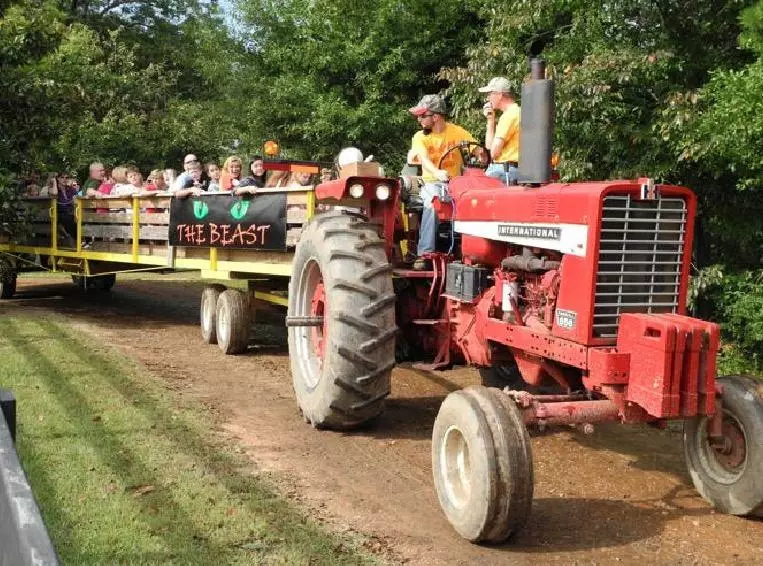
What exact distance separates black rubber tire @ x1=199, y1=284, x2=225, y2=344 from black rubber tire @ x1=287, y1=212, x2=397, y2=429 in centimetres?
345

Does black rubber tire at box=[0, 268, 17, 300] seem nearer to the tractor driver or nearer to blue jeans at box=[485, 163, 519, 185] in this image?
the tractor driver

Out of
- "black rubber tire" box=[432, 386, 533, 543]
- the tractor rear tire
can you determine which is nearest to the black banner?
the tractor rear tire

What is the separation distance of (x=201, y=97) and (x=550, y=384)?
2571 centimetres

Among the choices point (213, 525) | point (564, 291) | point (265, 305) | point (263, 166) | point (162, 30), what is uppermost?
point (162, 30)

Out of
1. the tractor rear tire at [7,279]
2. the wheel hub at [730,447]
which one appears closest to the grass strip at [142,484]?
the wheel hub at [730,447]

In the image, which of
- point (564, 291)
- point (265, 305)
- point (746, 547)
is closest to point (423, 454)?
point (564, 291)

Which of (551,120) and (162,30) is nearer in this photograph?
Result: (551,120)

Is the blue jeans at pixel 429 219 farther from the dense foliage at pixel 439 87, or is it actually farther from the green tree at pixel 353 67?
the green tree at pixel 353 67

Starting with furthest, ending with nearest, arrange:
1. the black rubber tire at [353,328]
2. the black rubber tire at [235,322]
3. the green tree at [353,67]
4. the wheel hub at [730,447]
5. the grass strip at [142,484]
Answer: the green tree at [353,67] → the black rubber tire at [235,322] → the black rubber tire at [353,328] → the wheel hub at [730,447] → the grass strip at [142,484]

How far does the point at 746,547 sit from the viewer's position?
426 centimetres

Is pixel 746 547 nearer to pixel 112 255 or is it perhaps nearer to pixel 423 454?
pixel 423 454

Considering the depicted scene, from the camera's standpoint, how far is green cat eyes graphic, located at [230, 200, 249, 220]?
28.3ft

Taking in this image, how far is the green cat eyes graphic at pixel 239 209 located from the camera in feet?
28.3

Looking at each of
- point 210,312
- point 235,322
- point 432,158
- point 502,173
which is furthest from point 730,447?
point 210,312
